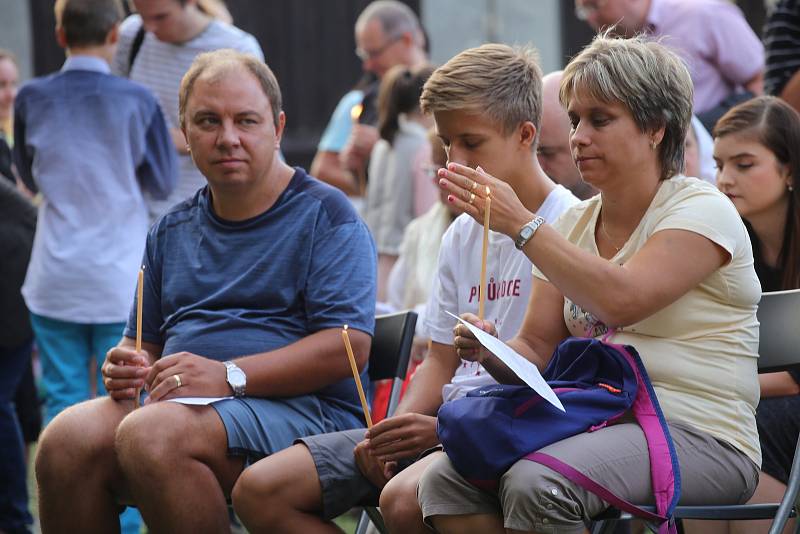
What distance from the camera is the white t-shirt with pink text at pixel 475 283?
133 inches

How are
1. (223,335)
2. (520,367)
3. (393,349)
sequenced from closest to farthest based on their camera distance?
(520,367), (223,335), (393,349)

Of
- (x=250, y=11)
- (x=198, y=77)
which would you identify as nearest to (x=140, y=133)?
(x=198, y=77)

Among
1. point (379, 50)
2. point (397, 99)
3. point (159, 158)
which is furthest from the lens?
point (379, 50)

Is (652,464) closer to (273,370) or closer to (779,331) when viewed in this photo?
(779,331)

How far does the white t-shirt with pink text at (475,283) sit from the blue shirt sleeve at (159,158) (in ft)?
5.91

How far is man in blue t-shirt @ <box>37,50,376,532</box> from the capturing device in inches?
129

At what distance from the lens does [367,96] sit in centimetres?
662

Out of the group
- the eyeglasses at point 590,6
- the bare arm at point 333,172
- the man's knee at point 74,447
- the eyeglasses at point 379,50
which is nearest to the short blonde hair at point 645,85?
the man's knee at point 74,447

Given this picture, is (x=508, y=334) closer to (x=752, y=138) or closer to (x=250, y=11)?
(x=752, y=138)

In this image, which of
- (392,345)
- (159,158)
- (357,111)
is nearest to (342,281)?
(392,345)

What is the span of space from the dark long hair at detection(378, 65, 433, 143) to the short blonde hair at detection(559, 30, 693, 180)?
285cm

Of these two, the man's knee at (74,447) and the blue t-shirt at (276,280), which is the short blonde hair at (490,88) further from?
the man's knee at (74,447)

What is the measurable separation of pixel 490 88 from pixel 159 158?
6.63 feet

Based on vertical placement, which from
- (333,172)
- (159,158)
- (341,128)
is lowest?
(333,172)
